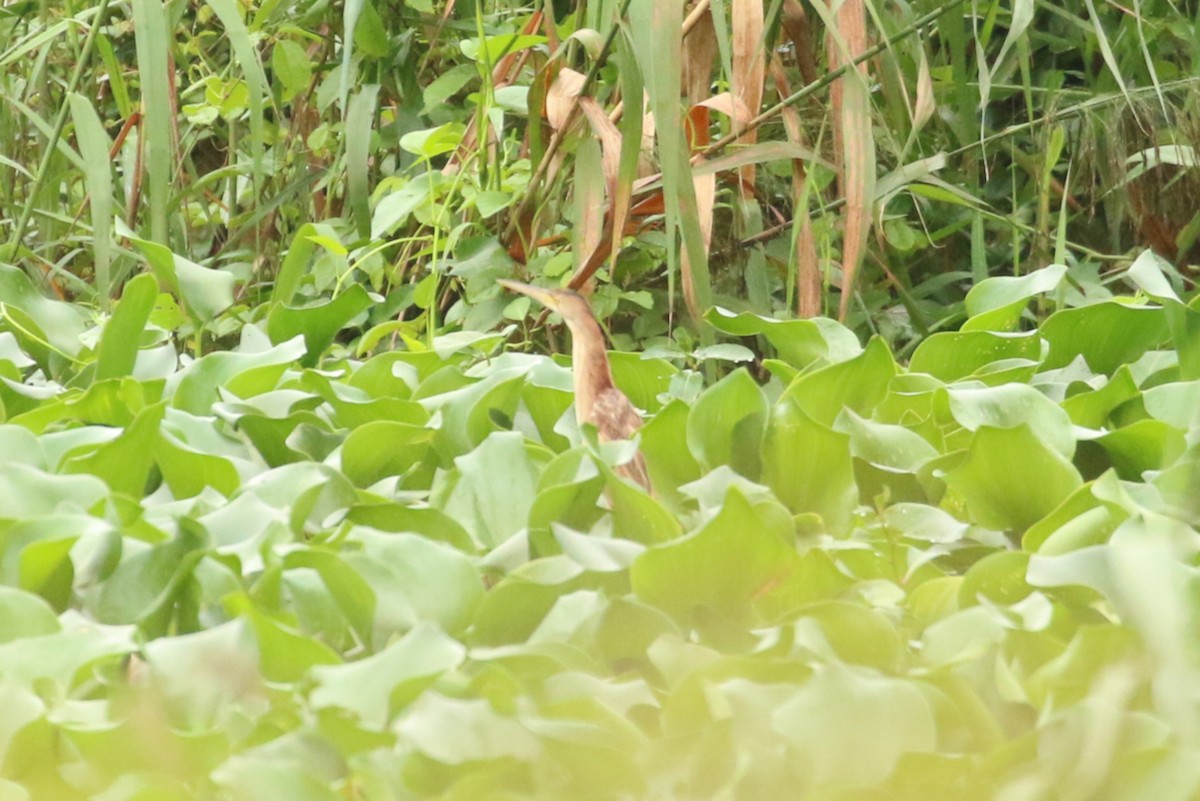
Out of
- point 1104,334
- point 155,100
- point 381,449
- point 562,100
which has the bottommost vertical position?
point 1104,334

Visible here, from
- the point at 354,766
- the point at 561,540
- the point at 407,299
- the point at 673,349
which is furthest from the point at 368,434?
the point at 407,299

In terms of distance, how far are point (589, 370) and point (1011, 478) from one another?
49cm

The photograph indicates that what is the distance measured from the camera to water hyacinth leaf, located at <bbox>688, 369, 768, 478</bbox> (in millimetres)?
1093

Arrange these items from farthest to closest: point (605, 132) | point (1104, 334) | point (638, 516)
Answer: point (605, 132), point (1104, 334), point (638, 516)

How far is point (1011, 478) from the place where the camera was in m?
0.99

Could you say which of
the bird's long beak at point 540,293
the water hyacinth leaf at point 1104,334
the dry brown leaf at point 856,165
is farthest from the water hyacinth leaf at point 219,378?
the water hyacinth leaf at point 1104,334

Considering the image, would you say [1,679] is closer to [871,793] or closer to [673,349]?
[871,793]

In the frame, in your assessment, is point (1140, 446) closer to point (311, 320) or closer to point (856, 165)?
point (856, 165)

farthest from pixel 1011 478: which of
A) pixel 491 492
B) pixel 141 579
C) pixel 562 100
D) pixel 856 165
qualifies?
pixel 562 100

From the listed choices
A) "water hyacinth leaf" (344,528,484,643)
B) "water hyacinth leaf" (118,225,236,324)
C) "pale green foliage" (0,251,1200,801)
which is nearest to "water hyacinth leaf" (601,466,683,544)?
"pale green foliage" (0,251,1200,801)

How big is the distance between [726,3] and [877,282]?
722 mm

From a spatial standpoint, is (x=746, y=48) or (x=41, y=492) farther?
(x=746, y=48)

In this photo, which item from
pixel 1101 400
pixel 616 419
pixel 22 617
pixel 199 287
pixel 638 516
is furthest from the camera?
pixel 199 287

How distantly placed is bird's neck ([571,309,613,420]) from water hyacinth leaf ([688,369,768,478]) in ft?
0.65
